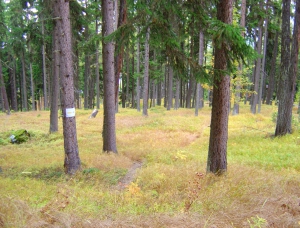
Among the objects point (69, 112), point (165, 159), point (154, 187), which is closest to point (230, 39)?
point (154, 187)

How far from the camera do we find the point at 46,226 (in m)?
2.94

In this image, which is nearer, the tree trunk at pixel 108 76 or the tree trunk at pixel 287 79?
the tree trunk at pixel 108 76

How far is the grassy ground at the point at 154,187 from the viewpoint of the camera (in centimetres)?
341

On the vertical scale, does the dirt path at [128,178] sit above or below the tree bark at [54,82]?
below

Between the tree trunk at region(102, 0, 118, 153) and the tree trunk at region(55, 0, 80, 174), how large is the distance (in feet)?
6.75

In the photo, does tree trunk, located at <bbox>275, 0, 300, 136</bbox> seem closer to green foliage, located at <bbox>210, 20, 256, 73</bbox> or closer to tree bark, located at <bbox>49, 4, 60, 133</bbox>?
green foliage, located at <bbox>210, 20, 256, 73</bbox>

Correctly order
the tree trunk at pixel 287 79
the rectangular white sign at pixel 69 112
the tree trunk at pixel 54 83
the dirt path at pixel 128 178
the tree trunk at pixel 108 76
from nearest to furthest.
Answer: the dirt path at pixel 128 178 → the rectangular white sign at pixel 69 112 → the tree trunk at pixel 108 76 → the tree trunk at pixel 287 79 → the tree trunk at pixel 54 83

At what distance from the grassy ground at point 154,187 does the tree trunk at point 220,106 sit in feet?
1.45

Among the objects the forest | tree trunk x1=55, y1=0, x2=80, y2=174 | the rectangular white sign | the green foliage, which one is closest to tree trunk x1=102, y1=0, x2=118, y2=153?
the forest

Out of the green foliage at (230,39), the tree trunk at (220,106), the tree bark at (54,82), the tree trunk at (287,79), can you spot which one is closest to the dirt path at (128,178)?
the tree trunk at (220,106)

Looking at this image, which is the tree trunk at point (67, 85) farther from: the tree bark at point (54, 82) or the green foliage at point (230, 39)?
Answer: the tree bark at point (54, 82)

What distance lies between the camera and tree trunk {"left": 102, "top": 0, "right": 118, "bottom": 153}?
9.05 meters

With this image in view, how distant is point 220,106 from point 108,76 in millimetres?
5059

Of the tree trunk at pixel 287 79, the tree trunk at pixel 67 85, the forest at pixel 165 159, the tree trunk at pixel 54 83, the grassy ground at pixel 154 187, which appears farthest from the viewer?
the tree trunk at pixel 54 83
